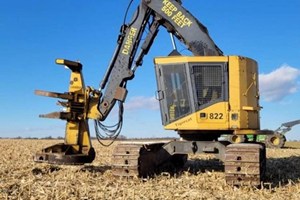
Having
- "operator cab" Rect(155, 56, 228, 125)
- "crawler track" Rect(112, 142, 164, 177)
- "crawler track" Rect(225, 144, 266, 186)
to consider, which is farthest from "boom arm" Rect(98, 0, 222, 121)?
"crawler track" Rect(225, 144, 266, 186)

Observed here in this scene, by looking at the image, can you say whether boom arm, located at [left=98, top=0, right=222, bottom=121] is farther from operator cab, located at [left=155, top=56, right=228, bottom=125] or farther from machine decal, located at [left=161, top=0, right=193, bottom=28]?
operator cab, located at [left=155, top=56, right=228, bottom=125]

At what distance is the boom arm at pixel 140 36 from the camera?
42.5 ft

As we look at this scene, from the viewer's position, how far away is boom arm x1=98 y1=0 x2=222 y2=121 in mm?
12969

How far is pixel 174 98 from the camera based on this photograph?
1230cm

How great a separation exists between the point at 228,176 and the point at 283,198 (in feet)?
5.36

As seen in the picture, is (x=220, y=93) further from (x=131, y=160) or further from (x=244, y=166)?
(x=131, y=160)

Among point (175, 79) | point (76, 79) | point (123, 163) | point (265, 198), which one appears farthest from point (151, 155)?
point (265, 198)

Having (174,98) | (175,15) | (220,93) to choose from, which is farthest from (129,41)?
(220,93)

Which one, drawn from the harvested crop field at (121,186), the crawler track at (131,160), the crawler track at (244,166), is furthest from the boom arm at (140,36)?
the crawler track at (244,166)

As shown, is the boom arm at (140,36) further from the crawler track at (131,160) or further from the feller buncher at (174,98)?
the crawler track at (131,160)

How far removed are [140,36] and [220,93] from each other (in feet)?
10.4

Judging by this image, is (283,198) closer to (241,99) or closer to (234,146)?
(234,146)

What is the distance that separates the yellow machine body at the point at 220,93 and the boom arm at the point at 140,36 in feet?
2.97

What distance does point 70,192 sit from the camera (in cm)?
850
